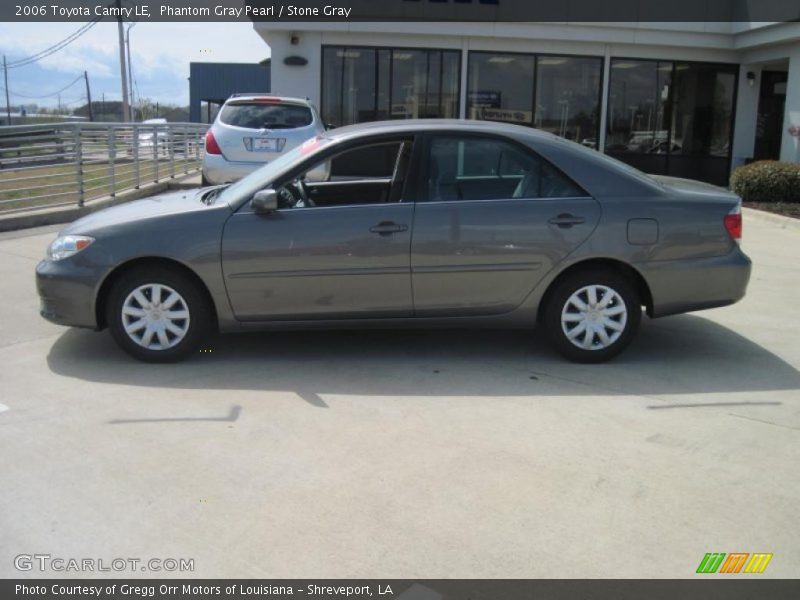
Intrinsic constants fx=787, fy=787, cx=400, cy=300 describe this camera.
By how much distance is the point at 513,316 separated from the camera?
17.7ft

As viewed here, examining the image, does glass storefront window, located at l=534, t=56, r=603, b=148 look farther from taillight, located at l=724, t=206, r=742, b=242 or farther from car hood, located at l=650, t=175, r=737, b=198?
taillight, located at l=724, t=206, r=742, b=242

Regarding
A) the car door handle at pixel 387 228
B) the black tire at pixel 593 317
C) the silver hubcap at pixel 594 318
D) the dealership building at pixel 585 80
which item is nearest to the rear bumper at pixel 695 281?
the black tire at pixel 593 317

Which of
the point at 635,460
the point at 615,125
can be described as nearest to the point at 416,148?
the point at 635,460

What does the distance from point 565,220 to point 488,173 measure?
2.06ft

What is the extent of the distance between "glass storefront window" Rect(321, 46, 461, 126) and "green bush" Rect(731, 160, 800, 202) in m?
6.41

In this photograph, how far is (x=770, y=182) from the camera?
13.4 m

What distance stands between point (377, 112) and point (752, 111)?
864 cm

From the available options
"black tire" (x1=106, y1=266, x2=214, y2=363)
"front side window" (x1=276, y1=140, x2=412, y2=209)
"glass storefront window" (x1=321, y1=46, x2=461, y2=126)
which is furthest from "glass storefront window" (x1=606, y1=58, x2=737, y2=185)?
"black tire" (x1=106, y1=266, x2=214, y2=363)

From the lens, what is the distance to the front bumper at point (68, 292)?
5145 mm

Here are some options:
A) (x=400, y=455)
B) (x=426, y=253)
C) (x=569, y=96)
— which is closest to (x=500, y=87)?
(x=569, y=96)

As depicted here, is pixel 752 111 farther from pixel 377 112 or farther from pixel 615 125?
pixel 377 112

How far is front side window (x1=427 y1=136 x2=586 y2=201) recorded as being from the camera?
5.33 m
